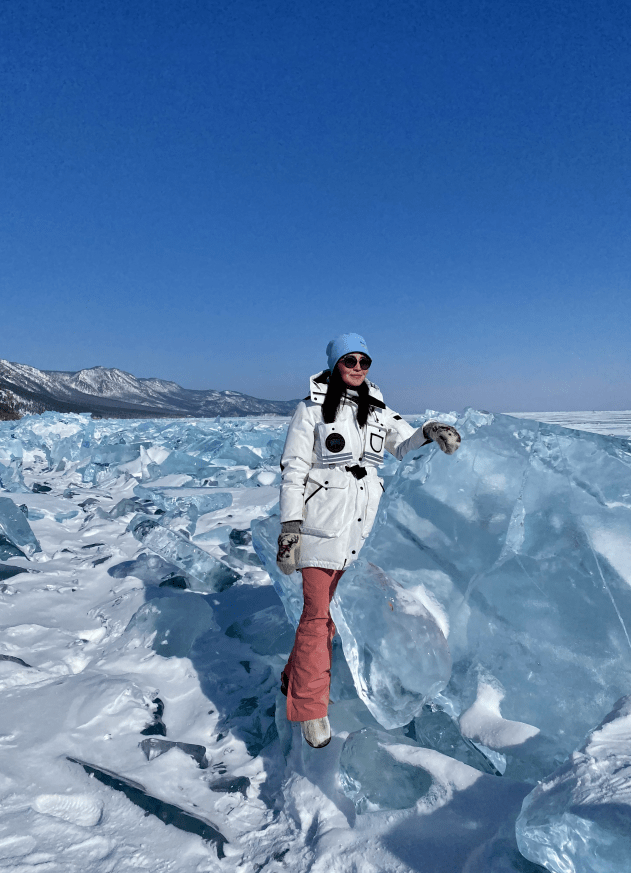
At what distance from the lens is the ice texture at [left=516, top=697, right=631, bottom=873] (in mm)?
1062

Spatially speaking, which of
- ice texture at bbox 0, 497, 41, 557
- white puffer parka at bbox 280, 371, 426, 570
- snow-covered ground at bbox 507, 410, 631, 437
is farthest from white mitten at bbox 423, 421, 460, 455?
snow-covered ground at bbox 507, 410, 631, 437

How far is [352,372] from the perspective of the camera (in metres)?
2.18

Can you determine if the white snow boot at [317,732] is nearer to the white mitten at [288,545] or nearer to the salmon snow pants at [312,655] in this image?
the salmon snow pants at [312,655]

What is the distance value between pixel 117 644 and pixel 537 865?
7.96ft

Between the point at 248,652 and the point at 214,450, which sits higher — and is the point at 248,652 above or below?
below

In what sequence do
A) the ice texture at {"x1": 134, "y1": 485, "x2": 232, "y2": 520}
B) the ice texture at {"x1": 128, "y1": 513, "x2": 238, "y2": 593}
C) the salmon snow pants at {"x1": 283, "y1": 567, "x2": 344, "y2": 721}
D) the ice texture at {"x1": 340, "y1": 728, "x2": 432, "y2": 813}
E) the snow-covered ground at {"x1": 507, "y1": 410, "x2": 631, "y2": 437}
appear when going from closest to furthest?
1. the ice texture at {"x1": 340, "y1": 728, "x2": 432, "y2": 813}
2. the salmon snow pants at {"x1": 283, "y1": 567, "x2": 344, "y2": 721}
3. the ice texture at {"x1": 128, "y1": 513, "x2": 238, "y2": 593}
4. the ice texture at {"x1": 134, "y1": 485, "x2": 232, "y2": 520}
5. the snow-covered ground at {"x1": 507, "y1": 410, "x2": 631, "y2": 437}

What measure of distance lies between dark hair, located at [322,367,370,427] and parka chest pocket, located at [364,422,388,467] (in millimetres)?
50

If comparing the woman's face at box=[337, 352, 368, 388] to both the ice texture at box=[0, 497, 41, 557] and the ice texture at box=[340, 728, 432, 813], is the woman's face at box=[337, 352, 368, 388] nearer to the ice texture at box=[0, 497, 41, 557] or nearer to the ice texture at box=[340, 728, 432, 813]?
the ice texture at box=[340, 728, 432, 813]

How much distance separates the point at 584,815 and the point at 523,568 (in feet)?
3.14

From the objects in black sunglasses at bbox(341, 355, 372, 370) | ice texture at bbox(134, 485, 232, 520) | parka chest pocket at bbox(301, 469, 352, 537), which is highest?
black sunglasses at bbox(341, 355, 372, 370)

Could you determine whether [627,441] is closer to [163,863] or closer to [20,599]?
[163,863]

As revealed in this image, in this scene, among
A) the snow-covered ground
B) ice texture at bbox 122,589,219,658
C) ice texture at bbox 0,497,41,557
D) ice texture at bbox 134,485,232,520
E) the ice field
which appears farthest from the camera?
the snow-covered ground

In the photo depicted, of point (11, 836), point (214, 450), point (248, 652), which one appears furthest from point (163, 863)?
point (214, 450)

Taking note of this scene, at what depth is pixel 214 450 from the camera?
9.84m
